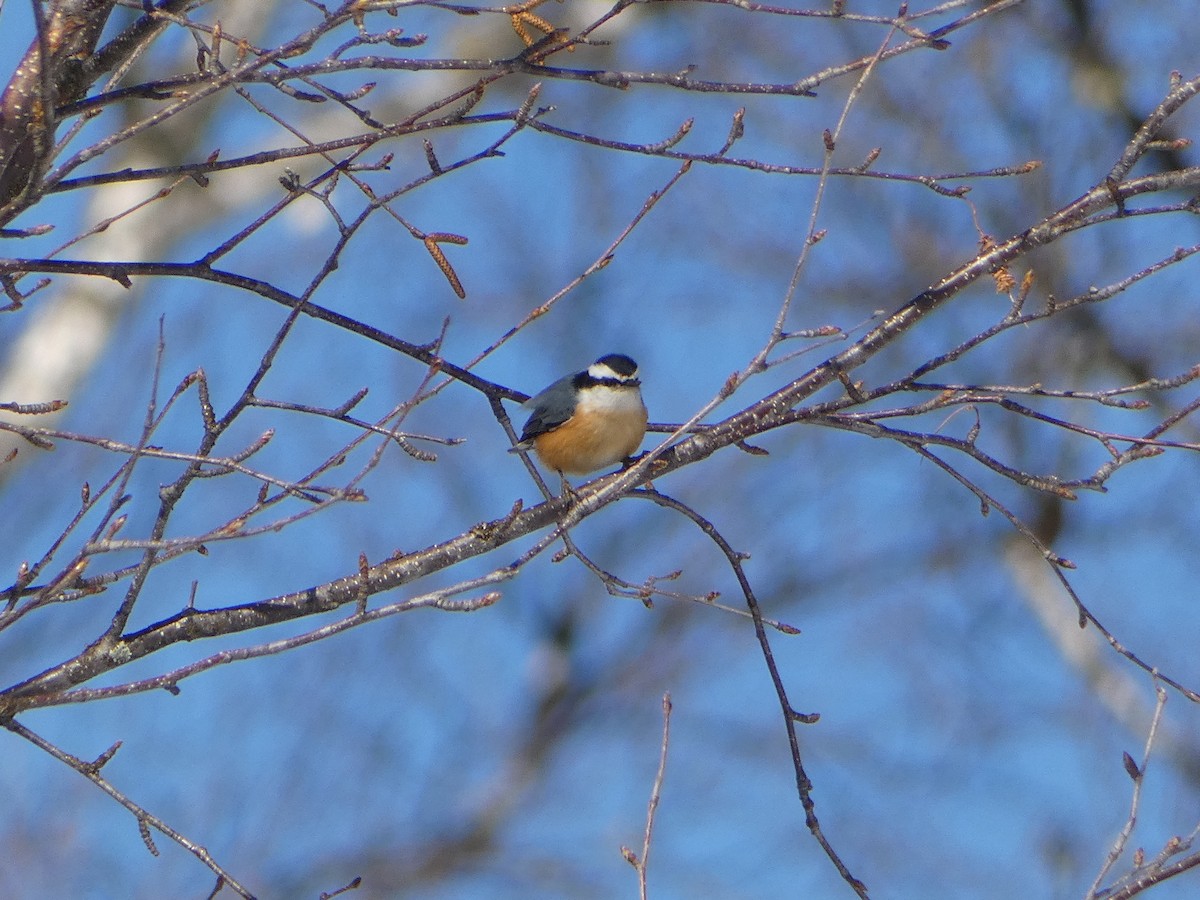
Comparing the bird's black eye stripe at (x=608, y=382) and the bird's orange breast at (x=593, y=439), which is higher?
the bird's black eye stripe at (x=608, y=382)

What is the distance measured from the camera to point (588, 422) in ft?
14.8

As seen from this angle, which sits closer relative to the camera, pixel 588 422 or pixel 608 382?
pixel 588 422

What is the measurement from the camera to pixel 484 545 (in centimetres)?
297

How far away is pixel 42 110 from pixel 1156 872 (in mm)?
2313

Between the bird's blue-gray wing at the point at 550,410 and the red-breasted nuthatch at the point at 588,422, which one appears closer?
the red-breasted nuthatch at the point at 588,422

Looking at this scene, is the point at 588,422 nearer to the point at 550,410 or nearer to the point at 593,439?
the point at 593,439

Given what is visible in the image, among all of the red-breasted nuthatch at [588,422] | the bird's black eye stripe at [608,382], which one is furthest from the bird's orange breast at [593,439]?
the bird's black eye stripe at [608,382]

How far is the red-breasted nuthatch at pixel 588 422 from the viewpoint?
447cm

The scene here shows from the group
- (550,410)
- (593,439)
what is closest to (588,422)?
(593,439)

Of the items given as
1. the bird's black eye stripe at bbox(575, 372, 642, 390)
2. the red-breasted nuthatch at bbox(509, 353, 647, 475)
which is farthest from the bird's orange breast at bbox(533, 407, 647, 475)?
the bird's black eye stripe at bbox(575, 372, 642, 390)

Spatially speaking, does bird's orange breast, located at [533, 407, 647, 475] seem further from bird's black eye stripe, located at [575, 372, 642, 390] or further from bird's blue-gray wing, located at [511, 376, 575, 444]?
bird's black eye stripe, located at [575, 372, 642, 390]

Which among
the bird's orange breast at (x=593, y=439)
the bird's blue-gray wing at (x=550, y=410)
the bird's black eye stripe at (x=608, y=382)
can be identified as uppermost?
the bird's black eye stripe at (x=608, y=382)

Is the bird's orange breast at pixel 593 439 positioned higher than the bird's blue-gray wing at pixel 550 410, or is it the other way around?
the bird's blue-gray wing at pixel 550 410

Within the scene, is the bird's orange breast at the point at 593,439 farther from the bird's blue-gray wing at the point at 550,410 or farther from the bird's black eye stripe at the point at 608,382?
the bird's black eye stripe at the point at 608,382
